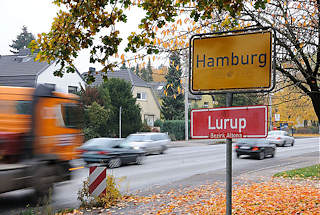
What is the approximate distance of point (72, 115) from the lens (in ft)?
35.4

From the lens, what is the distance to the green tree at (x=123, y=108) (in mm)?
33603

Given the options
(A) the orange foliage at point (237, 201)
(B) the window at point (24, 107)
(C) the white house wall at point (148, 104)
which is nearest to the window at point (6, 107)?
(B) the window at point (24, 107)

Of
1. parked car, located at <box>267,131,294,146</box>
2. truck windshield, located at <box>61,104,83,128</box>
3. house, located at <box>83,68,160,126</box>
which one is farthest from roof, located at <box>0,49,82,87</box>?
truck windshield, located at <box>61,104,83,128</box>

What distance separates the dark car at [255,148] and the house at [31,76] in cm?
1674

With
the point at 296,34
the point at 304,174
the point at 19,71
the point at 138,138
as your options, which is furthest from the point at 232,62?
the point at 19,71

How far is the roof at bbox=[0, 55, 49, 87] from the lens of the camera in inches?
1293

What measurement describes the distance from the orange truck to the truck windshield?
0.04 meters

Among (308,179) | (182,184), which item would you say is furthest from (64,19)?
(308,179)

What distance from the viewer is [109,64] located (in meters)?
6.02

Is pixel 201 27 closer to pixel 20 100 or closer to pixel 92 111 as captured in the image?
pixel 20 100

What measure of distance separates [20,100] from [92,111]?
21.5 metres

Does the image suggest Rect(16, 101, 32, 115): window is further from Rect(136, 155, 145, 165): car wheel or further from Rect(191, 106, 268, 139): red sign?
Rect(136, 155, 145, 165): car wheel

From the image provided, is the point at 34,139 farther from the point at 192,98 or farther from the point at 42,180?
the point at 192,98

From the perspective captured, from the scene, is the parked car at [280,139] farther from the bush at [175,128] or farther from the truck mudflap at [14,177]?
the truck mudflap at [14,177]
